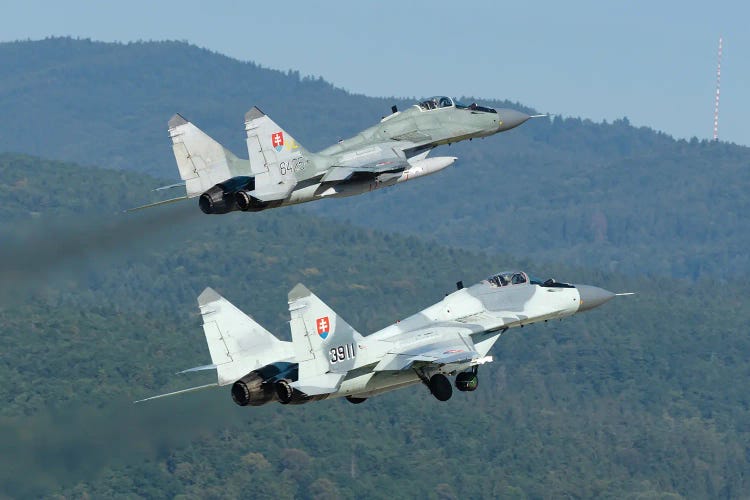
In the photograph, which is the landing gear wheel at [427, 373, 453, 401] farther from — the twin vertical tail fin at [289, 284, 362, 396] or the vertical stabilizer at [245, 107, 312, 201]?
the vertical stabilizer at [245, 107, 312, 201]

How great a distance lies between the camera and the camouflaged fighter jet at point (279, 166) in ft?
200

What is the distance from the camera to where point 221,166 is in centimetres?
6216

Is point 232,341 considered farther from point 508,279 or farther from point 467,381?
point 508,279

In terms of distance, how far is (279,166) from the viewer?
61.4 metres

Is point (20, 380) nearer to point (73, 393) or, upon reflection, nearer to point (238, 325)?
point (73, 393)

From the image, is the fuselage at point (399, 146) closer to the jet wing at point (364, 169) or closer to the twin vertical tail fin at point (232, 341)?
the jet wing at point (364, 169)

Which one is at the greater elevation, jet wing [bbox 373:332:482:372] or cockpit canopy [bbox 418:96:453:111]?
cockpit canopy [bbox 418:96:453:111]

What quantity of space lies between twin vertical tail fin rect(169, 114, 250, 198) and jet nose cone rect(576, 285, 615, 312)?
1250 cm

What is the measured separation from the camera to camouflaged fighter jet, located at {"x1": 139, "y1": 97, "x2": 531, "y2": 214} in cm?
6094

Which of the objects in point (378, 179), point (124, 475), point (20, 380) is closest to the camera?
point (378, 179)

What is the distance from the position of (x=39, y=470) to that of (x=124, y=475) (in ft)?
317

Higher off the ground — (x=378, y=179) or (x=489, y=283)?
(x=378, y=179)

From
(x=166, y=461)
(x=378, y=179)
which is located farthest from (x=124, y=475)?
(x=378, y=179)

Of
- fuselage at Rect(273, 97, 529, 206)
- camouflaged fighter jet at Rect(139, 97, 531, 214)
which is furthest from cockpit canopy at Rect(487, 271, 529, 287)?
camouflaged fighter jet at Rect(139, 97, 531, 214)
